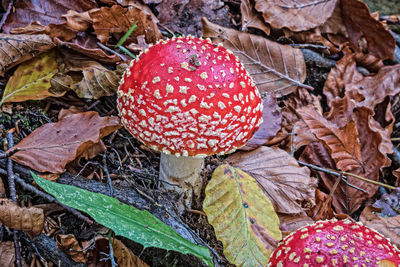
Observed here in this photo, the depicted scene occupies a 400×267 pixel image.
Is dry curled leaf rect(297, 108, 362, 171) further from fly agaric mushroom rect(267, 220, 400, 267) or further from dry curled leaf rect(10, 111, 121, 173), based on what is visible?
dry curled leaf rect(10, 111, 121, 173)

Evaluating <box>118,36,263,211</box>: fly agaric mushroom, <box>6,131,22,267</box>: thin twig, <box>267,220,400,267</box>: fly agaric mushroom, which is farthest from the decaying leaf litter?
<box>118,36,263,211</box>: fly agaric mushroom

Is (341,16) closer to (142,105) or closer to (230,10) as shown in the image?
(230,10)

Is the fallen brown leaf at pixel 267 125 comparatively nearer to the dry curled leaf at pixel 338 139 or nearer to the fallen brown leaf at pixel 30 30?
the dry curled leaf at pixel 338 139

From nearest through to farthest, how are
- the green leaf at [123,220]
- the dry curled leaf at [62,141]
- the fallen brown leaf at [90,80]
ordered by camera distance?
the green leaf at [123,220] < the dry curled leaf at [62,141] < the fallen brown leaf at [90,80]

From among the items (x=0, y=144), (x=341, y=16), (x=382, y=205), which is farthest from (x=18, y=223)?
(x=341, y=16)

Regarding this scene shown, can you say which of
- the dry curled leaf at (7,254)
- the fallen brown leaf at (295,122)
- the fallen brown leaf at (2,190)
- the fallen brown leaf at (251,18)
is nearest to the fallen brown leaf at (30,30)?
the fallen brown leaf at (2,190)

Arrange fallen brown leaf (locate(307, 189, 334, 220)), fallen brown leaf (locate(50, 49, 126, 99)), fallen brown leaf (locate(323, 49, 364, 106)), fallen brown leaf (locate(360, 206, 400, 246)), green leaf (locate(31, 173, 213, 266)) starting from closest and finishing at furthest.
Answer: green leaf (locate(31, 173, 213, 266)) → fallen brown leaf (locate(360, 206, 400, 246)) → fallen brown leaf (locate(50, 49, 126, 99)) → fallen brown leaf (locate(307, 189, 334, 220)) → fallen brown leaf (locate(323, 49, 364, 106))
